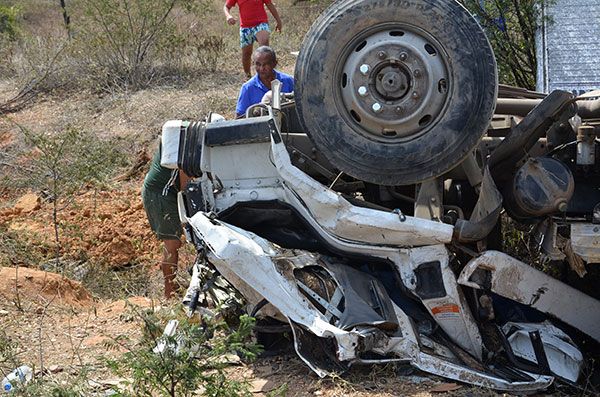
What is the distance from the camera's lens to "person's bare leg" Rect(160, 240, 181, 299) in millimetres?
6195

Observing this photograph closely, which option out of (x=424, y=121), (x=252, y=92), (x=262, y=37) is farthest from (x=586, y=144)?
(x=262, y=37)

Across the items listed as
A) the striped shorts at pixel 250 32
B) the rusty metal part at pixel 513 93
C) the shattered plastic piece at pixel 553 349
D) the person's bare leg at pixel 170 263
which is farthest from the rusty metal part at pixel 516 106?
the striped shorts at pixel 250 32

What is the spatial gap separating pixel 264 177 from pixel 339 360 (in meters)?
1.00

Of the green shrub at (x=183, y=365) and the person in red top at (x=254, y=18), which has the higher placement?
the person in red top at (x=254, y=18)

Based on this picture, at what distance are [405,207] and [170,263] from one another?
6.99 feet

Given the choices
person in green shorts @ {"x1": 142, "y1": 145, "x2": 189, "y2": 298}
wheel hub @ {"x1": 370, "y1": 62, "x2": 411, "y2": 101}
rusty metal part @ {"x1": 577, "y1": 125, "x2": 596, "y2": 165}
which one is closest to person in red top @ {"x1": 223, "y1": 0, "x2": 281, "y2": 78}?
person in green shorts @ {"x1": 142, "y1": 145, "x2": 189, "y2": 298}

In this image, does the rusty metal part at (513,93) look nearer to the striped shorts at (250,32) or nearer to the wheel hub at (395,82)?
the wheel hub at (395,82)

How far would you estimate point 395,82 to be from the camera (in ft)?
13.6

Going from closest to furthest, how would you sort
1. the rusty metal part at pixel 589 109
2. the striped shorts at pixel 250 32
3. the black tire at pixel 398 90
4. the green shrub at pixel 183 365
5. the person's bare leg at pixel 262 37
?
the green shrub at pixel 183 365 < the black tire at pixel 398 90 < the rusty metal part at pixel 589 109 < the person's bare leg at pixel 262 37 < the striped shorts at pixel 250 32

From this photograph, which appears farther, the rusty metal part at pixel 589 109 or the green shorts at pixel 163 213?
the green shorts at pixel 163 213

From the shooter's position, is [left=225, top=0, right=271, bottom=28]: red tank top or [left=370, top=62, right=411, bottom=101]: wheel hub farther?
[left=225, top=0, right=271, bottom=28]: red tank top

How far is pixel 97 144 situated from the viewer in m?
10.8

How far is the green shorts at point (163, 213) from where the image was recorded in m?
6.20

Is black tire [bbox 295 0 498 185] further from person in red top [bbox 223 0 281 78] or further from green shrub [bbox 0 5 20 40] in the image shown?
green shrub [bbox 0 5 20 40]
